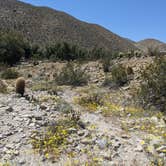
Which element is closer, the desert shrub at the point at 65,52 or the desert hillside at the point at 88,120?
the desert hillside at the point at 88,120

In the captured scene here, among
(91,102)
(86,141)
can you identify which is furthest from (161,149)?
(91,102)

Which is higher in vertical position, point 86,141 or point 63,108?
point 63,108

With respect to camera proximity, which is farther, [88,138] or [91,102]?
[91,102]

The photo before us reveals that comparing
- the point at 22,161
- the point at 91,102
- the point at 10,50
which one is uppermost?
the point at 10,50

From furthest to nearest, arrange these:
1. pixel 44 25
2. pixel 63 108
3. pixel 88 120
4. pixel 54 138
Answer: pixel 44 25 → pixel 63 108 → pixel 88 120 → pixel 54 138

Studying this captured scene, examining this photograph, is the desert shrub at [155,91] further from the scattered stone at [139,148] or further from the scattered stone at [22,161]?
the scattered stone at [22,161]

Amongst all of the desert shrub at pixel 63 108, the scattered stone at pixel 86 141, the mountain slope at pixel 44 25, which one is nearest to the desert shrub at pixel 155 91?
the desert shrub at pixel 63 108

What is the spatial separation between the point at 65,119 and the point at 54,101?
7.07 feet

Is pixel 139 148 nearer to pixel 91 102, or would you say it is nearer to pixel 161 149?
pixel 161 149

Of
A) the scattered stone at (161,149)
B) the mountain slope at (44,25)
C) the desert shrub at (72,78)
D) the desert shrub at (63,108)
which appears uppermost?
the mountain slope at (44,25)


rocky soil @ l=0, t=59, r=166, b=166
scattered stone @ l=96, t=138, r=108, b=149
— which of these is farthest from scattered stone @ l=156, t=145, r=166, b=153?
scattered stone @ l=96, t=138, r=108, b=149

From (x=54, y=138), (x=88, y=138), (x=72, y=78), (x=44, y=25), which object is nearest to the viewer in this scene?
(x=54, y=138)

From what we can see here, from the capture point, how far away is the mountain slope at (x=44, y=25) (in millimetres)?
39500

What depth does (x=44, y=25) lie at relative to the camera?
44625 millimetres
